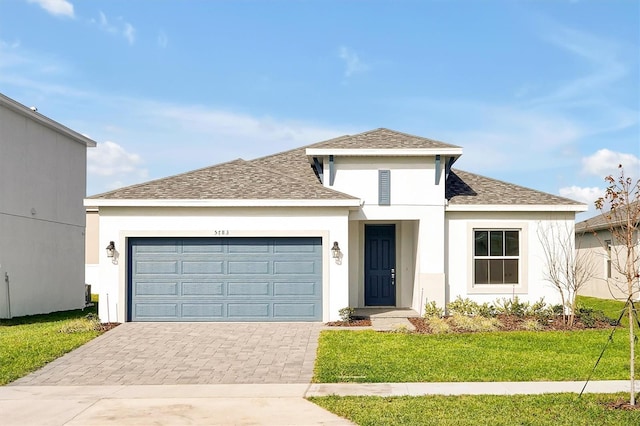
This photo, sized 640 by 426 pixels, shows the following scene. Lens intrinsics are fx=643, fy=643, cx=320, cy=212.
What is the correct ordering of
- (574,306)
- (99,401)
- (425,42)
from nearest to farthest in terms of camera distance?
(99,401) < (425,42) < (574,306)

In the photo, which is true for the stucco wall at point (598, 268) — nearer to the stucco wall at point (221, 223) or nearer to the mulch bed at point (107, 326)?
the stucco wall at point (221, 223)

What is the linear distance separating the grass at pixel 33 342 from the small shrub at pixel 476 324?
8.94m

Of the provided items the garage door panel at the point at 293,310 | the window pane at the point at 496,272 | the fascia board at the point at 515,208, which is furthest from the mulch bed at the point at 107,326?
the window pane at the point at 496,272

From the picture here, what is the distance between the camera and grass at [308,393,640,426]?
807 cm

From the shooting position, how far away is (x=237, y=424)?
318 inches

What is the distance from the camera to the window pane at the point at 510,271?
19078 millimetres

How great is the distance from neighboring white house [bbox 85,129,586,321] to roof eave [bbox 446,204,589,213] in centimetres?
3

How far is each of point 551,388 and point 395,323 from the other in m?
7.16

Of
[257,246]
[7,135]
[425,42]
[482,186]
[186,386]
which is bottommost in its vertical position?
[186,386]

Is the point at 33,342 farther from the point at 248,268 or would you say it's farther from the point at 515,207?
A: the point at 515,207

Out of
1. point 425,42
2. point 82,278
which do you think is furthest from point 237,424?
point 82,278

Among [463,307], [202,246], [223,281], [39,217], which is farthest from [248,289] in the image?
[39,217]

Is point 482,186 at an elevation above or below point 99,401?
above

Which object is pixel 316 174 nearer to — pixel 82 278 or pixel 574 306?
pixel 574 306
